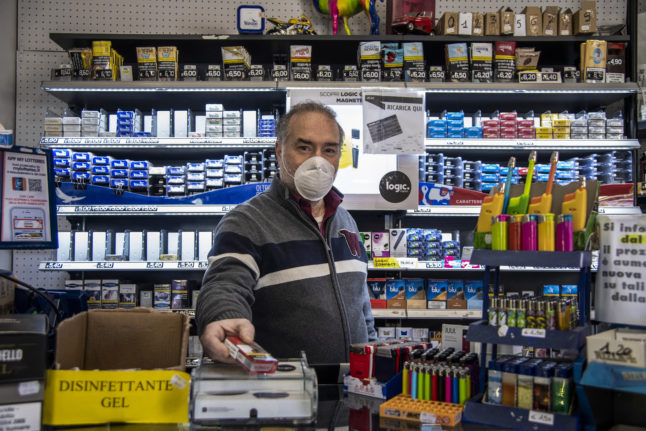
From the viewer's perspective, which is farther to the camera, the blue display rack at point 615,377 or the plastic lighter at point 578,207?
the plastic lighter at point 578,207

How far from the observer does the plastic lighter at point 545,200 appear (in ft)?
4.71

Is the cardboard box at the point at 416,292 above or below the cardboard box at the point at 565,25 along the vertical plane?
below

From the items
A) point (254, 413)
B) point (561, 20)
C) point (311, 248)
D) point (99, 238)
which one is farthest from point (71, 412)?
point (561, 20)

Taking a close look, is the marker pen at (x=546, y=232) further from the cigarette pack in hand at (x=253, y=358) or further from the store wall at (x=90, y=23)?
the store wall at (x=90, y=23)

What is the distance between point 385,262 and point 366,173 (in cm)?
63

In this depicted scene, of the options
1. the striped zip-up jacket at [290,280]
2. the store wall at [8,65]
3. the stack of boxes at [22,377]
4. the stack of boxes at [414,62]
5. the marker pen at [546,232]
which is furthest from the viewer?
the store wall at [8,65]

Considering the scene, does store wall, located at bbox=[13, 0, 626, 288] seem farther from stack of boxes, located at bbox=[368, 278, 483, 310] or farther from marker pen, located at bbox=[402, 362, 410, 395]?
marker pen, located at bbox=[402, 362, 410, 395]

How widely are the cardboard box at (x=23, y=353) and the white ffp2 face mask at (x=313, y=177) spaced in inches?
41.3

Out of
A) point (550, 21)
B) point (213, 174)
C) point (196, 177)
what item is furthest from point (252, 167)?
point (550, 21)

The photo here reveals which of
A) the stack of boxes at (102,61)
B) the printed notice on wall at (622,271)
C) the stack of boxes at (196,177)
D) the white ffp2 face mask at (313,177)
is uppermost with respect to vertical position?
the stack of boxes at (102,61)

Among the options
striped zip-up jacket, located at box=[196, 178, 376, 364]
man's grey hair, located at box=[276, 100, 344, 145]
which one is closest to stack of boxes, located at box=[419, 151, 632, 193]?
man's grey hair, located at box=[276, 100, 344, 145]

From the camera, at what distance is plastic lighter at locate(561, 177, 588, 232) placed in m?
1.37

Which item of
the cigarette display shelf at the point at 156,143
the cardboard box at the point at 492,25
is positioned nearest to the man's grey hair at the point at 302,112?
the cigarette display shelf at the point at 156,143

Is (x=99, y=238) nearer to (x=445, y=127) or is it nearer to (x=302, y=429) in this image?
(x=445, y=127)
